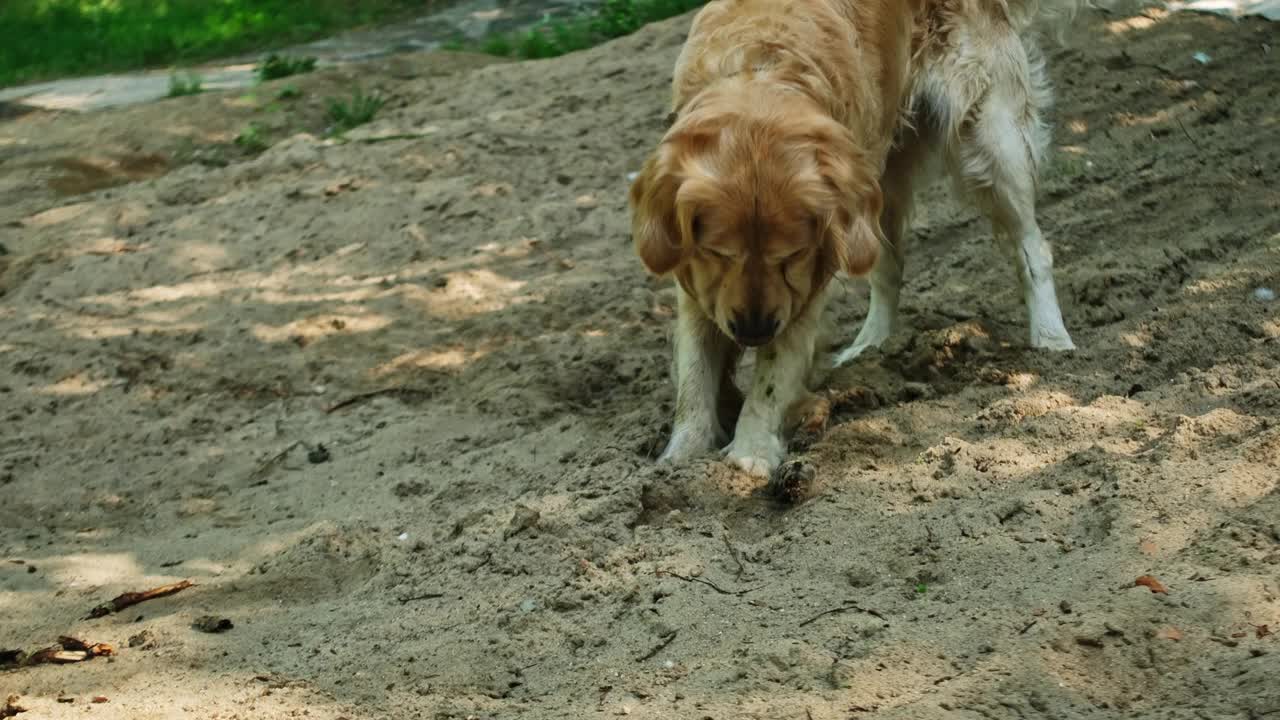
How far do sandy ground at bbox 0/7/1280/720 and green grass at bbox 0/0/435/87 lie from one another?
12.8ft

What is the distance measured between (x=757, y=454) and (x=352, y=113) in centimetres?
547

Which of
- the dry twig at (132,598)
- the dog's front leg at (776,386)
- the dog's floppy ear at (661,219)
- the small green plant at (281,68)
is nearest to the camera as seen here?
the dry twig at (132,598)

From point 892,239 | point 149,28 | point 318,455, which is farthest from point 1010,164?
point 149,28

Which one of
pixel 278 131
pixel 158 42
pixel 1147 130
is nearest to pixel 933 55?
pixel 1147 130

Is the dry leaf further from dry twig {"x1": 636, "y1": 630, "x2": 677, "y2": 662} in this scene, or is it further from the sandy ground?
dry twig {"x1": 636, "y1": 630, "x2": 677, "y2": 662}

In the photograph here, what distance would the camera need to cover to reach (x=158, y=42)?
1292cm

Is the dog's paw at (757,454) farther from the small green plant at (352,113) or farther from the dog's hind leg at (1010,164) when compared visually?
the small green plant at (352,113)

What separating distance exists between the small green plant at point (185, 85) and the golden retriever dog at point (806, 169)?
246 inches

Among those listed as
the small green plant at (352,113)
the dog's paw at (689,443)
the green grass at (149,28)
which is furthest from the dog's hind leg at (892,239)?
the green grass at (149,28)

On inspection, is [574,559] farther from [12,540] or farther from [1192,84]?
[1192,84]

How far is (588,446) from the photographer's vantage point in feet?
16.7

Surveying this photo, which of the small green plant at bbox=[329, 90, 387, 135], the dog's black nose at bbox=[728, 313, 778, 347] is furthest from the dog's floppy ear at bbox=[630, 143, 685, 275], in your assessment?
the small green plant at bbox=[329, 90, 387, 135]

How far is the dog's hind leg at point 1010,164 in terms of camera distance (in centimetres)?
569

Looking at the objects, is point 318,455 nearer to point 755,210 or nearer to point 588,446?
point 588,446
